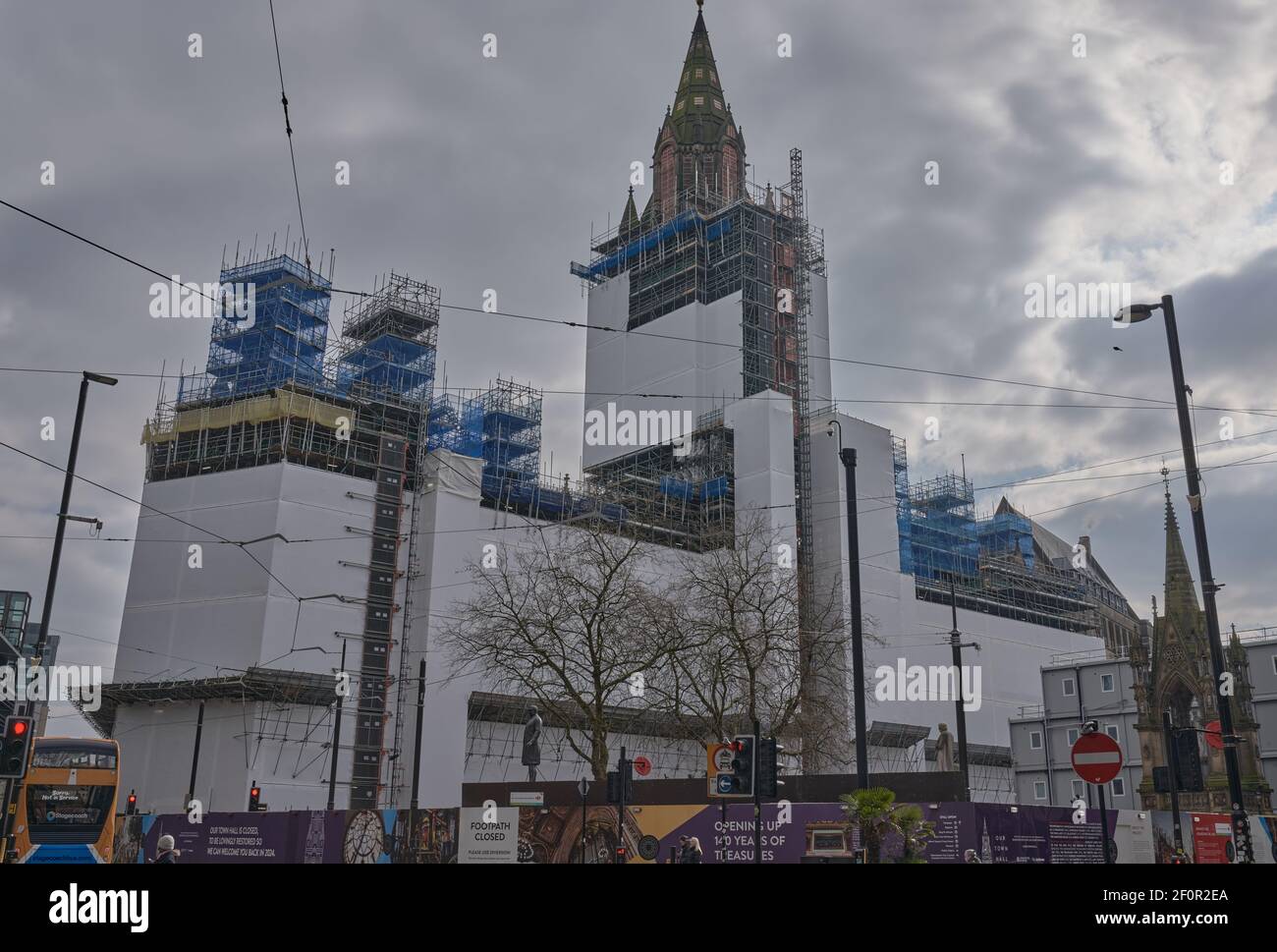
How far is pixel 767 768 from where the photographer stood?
54.2 ft

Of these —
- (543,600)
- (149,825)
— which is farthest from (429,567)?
(149,825)

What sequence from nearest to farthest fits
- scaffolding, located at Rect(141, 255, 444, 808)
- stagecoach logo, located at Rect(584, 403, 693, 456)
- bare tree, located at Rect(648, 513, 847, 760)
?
bare tree, located at Rect(648, 513, 847, 760) < scaffolding, located at Rect(141, 255, 444, 808) < stagecoach logo, located at Rect(584, 403, 693, 456)

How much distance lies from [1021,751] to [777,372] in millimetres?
28518

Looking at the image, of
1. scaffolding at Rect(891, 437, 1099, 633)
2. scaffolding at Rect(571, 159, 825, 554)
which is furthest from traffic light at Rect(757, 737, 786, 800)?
scaffolding at Rect(891, 437, 1099, 633)

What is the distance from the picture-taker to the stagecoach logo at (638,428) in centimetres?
7531

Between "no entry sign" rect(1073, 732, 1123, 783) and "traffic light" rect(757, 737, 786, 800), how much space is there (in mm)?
4878

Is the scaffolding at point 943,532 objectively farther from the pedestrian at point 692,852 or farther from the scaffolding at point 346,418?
the pedestrian at point 692,852

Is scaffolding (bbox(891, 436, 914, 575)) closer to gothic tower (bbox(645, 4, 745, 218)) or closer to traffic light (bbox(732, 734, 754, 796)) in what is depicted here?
gothic tower (bbox(645, 4, 745, 218))

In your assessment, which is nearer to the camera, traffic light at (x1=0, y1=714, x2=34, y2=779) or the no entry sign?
the no entry sign

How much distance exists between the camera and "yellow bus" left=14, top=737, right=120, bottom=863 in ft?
84.1

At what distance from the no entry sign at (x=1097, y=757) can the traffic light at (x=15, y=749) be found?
16.2 metres

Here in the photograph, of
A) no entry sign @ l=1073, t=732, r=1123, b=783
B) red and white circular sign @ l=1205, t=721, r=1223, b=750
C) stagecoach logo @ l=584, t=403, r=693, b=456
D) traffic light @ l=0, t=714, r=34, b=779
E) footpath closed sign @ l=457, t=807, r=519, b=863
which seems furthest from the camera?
stagecoach logo @ l=584, t=403, r=693, b=456

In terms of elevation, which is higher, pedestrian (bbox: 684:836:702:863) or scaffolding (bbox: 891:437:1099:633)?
scaffolding (bbox: 891:437:1099:633)
